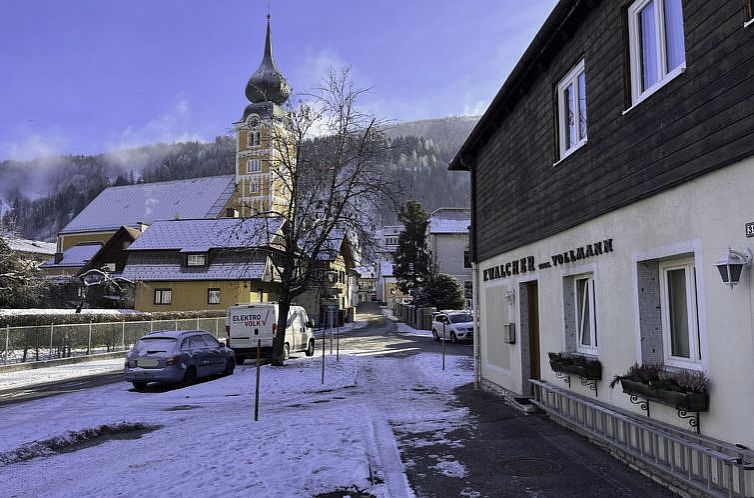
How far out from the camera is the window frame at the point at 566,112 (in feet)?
28.5

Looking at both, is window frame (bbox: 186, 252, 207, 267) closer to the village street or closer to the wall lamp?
the village street

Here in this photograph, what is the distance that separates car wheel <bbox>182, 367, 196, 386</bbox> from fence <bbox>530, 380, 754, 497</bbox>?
11120 millimetres

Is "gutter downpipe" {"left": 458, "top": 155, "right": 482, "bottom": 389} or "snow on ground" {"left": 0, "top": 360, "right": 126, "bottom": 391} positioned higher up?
"gutter downpipe" {"left": 458, "top": 155, "right": 482, "bottom": 389}

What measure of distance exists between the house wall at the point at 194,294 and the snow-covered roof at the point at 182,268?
0.47m

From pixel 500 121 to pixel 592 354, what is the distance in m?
6.49

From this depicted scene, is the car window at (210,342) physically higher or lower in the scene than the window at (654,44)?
lower

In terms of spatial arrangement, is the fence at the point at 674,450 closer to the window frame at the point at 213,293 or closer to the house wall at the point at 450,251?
the window frame at the point at 213,293

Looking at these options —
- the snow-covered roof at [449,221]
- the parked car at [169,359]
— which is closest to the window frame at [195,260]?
the snow-covered roof at [449,221]

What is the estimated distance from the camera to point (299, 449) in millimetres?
7902

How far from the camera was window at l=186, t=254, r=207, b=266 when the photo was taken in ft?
147

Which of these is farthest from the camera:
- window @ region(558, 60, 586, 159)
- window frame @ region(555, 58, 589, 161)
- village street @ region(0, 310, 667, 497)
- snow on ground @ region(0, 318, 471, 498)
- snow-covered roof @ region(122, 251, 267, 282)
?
snow-covered roof @ region(122, 251, 267, 282)

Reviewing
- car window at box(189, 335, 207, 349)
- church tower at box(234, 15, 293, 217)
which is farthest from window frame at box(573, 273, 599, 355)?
church tower at box(234, 15, 293, 217)

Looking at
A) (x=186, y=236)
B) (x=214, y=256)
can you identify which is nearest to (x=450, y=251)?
(x=214, y=256)

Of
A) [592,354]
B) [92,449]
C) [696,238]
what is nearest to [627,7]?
[696,238]
